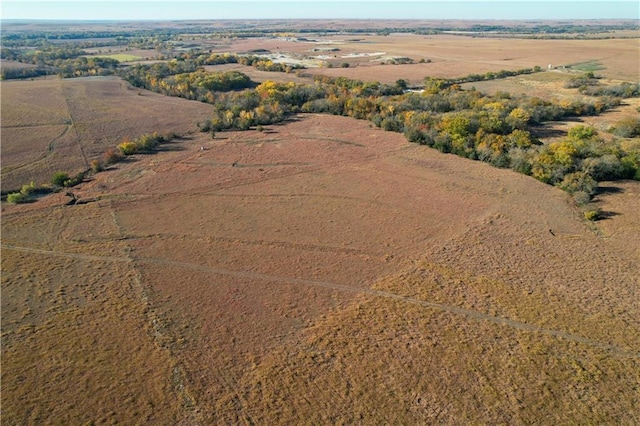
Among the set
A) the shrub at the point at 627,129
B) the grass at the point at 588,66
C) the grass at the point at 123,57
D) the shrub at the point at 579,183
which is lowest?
the shrub at the point at 579,183

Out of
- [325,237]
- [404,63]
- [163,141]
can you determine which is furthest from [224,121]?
[404,63]

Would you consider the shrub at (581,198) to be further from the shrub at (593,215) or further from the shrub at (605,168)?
the shrub at (605,168)

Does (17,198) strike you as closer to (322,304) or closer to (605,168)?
(322,304)

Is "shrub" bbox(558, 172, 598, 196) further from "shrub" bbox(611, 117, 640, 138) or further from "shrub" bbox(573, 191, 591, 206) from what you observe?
"shrub" bbox(611, 117, 640, 138)

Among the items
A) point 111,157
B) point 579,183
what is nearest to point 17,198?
point 111,157

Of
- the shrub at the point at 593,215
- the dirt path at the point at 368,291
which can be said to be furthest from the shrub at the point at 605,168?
the dirt path at the point at 368,291

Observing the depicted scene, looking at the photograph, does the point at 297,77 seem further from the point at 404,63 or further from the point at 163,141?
the point at 163,141

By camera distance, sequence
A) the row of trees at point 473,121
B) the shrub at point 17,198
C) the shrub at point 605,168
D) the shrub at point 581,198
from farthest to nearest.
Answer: the row of trees at point 473,121
the shrub at point 605,168
the shrub at point 17,198
the shrub at point 581,198
